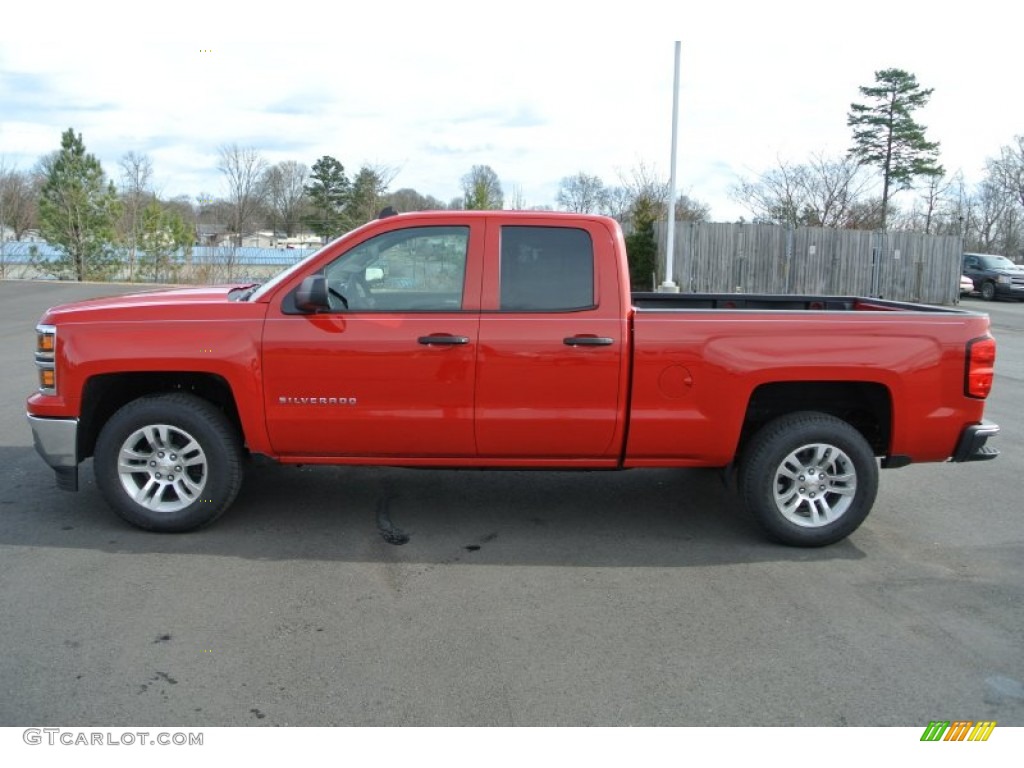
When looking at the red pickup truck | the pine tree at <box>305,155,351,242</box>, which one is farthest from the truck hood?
the pine tree at <box>305,155,351,242</box>

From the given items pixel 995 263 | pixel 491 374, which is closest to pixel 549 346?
pixel 491 374

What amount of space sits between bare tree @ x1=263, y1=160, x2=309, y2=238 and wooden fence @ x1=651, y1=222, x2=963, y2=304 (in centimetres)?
2517

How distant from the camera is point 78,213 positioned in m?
30.4

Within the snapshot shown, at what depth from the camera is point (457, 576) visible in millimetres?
4719

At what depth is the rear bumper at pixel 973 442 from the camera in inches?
202

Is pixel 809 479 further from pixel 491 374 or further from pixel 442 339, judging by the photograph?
pixel 442 339

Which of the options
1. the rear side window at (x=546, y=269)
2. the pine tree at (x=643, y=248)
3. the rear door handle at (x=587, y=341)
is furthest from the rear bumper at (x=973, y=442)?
the pine tree at (x=643, y=248)

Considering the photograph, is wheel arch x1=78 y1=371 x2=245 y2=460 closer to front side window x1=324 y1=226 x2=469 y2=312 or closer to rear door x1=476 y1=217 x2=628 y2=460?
front side window x1=324 y1=226 x2=469 y2=312

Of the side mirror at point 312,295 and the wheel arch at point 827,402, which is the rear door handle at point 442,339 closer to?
the side mirror at point 312,295

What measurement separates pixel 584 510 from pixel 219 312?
107 inches

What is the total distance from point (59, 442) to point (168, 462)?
0.65 m

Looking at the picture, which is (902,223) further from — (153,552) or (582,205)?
(153,552)

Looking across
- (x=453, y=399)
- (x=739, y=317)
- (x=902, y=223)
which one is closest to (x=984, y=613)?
(x=739, y=317)

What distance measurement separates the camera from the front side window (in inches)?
203
